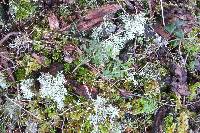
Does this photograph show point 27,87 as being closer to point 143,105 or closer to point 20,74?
point 20,74

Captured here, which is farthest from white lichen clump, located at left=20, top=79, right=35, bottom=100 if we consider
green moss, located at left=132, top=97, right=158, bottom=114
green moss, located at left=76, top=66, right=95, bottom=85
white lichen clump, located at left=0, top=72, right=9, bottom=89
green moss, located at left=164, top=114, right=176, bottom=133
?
green moss, located at left=164, top=114, right=176, bottom=133

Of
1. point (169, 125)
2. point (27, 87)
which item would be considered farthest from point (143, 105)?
point (27, 87)

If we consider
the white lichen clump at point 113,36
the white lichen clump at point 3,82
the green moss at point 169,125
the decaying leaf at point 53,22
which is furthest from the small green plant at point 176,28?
the white lichen clump at point 3,82

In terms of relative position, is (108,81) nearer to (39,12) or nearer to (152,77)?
(152,77)

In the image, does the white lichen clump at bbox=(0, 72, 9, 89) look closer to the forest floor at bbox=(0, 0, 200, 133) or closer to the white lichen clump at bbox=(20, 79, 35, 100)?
the forest floor at bbox=(0, 0, 200, 133)

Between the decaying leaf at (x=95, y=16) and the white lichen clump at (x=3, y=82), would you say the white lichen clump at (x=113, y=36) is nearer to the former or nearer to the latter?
the decaying leaf at (x=95, y=16)

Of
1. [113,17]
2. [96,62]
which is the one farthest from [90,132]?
[113,17]
